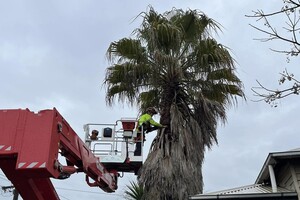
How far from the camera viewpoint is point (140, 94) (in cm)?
1234

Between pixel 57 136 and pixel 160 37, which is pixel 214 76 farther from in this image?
pixel 57 136

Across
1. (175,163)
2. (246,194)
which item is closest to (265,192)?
(246,194)

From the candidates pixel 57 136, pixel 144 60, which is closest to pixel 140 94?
pixel 144 60

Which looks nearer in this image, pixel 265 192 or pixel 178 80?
pixel 265 192

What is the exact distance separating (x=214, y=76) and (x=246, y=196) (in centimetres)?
408

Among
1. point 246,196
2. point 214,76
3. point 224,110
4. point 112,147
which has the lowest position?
point 246,196

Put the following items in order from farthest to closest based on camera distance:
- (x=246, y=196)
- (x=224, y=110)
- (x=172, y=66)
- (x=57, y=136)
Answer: (x=224, y=110) < (x=172, y=66) < (x=246, y=196) < (x=57, y=136)

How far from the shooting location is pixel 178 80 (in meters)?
11.2

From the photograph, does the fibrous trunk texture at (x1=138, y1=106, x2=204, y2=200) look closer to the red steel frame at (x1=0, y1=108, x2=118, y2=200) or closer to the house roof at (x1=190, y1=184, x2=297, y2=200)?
the house roof at (x1=190, y1=184, x2=297, y2=200)

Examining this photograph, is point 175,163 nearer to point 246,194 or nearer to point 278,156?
point 246,194

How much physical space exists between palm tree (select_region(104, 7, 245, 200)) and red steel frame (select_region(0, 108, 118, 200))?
496 centimetres

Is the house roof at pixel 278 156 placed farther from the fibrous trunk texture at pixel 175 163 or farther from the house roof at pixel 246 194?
the fibrous trunk texture at pixel 175 163

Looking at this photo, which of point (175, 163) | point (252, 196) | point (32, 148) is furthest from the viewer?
point (175, 163)

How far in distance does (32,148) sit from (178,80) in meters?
7.22
